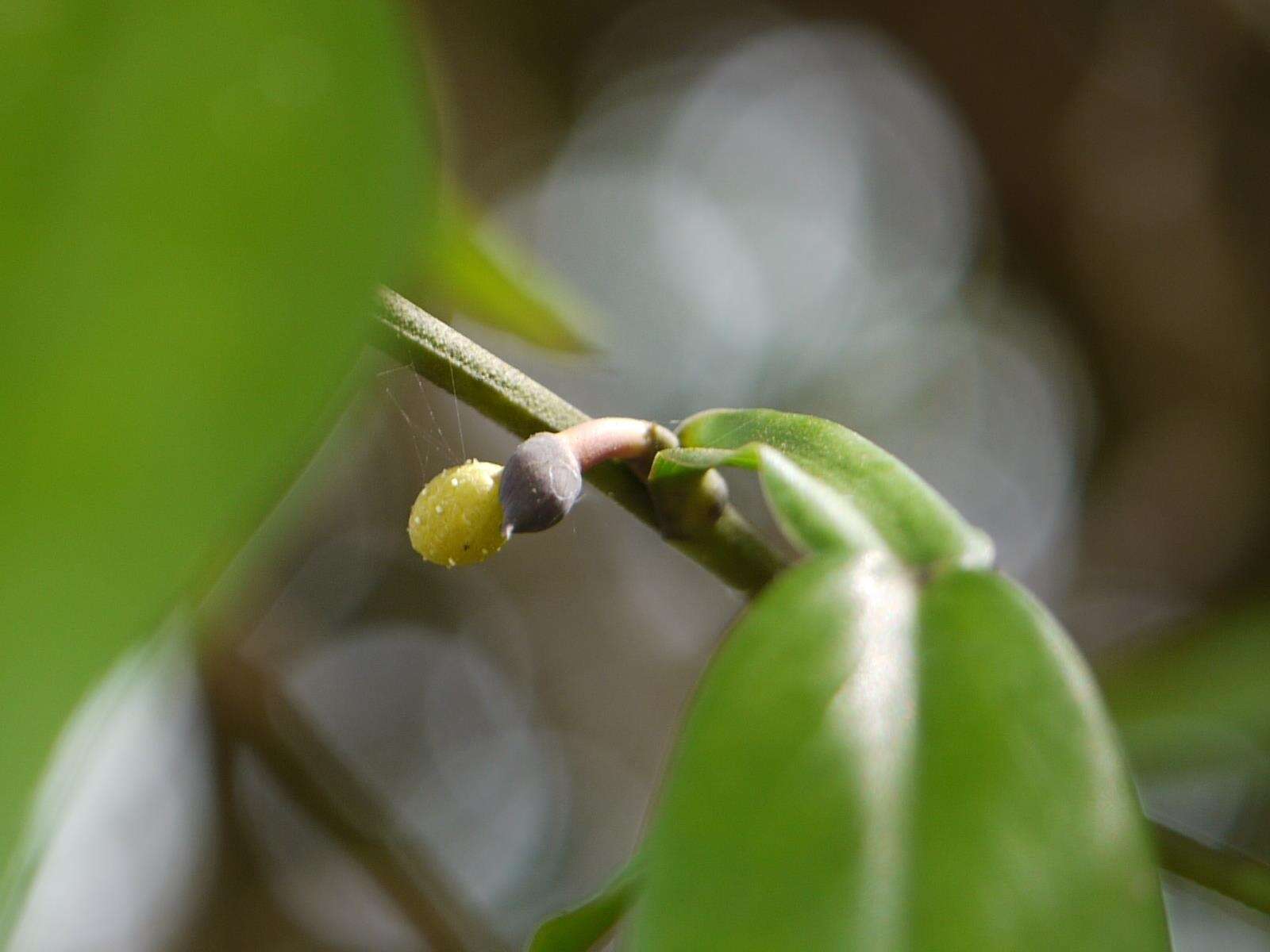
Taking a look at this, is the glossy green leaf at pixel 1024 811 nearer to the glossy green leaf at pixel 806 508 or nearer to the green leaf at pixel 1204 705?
the glossy green leaf at pixel 806 508

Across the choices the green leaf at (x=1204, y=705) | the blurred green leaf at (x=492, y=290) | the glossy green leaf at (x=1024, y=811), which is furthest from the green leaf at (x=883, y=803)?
the green leaf at (x=1204, y=705)

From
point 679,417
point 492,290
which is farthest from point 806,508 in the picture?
point 679,417

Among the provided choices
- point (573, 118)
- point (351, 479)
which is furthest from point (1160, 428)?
A: point (351, 479)

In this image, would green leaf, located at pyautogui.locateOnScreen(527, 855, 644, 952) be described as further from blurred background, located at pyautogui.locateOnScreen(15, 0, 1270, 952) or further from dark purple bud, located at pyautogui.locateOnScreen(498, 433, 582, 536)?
blurred background, located at pyautogui.locateOnScreen(15, 0, 1270, 952)

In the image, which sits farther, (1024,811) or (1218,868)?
(1218,868)

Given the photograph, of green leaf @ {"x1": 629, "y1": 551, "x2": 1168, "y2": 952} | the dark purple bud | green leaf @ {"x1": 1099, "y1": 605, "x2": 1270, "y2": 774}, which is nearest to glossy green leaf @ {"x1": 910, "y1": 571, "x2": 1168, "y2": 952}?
green leaf @ {"x1": 629, "y1": 551, "x2": 1168, "y2": 952}

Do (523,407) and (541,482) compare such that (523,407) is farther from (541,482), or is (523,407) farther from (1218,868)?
(1218,868)

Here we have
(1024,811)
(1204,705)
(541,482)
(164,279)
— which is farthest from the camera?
(1204,705)
